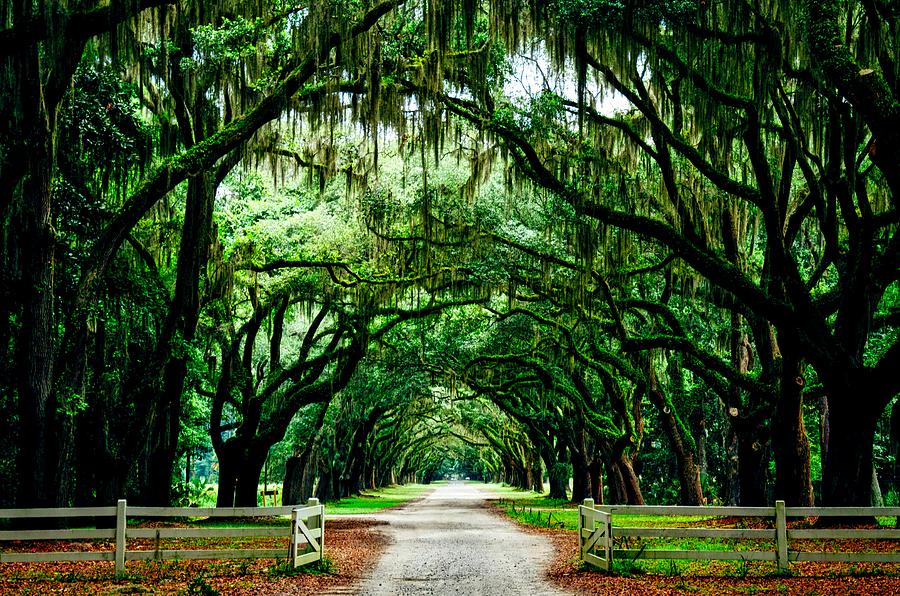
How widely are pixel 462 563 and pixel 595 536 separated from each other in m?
2.30

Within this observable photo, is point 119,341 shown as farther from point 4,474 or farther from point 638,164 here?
point 638,164

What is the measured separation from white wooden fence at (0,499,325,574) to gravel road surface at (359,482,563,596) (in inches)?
46.2

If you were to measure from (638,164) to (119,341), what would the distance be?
38.9 feet

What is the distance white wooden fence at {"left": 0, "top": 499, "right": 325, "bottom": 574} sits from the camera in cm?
1053

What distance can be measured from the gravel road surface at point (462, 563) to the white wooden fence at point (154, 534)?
1.17 meters

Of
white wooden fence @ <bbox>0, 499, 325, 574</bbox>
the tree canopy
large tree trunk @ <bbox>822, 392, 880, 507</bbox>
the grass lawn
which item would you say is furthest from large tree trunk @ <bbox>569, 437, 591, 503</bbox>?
white wooden fence @ <bbox>0, 499, 325, 574</bbox>

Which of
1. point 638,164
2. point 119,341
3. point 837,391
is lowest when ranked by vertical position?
point 837,391

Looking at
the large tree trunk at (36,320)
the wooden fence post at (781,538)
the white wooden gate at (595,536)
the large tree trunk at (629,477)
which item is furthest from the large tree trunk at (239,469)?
the wooden fence post at (781,538)

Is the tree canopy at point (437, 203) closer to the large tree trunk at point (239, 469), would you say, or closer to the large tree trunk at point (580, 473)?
the large tree trunk at point (239, 469)

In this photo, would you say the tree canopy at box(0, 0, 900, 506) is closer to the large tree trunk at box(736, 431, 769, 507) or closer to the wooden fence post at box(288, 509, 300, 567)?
the large tree trunk at box(736, 431, 769, 507)

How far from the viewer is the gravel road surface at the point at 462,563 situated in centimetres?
1027

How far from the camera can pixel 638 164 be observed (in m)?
17.4

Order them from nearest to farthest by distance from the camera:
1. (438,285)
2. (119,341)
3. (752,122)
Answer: (752,122)
(119,341)
(438,285)

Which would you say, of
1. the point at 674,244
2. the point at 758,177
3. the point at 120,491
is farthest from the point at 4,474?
the point at 758,177
